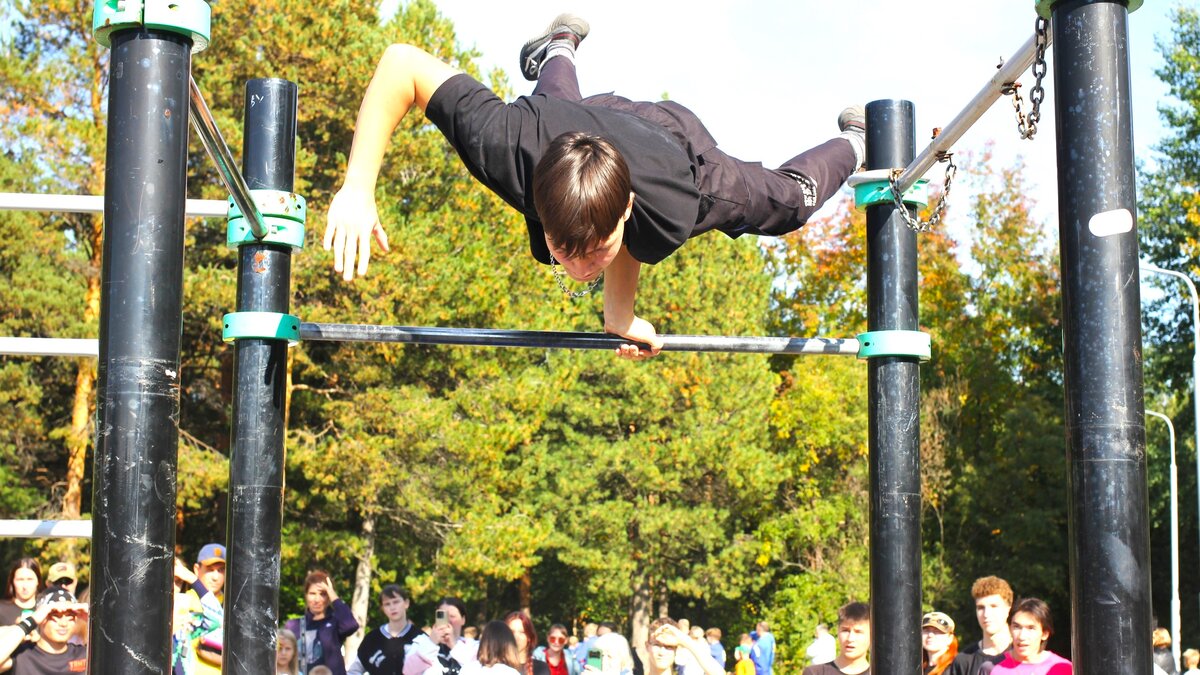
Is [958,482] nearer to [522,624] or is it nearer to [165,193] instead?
[522,624]

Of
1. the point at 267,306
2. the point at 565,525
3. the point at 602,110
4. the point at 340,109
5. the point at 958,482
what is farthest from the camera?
the point at 958,482

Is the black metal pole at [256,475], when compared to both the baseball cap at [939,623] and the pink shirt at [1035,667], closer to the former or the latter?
the pink shirt at [1035,667]

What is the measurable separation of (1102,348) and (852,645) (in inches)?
128

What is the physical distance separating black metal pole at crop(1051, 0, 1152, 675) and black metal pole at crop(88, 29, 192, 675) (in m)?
1.64

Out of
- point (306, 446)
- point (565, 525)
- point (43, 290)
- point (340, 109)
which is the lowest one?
point (565, 525)

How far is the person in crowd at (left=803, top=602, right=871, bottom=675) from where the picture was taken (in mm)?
5188

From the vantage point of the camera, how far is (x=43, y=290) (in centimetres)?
1822

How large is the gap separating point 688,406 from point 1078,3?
23515mm

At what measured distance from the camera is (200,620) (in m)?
5.71

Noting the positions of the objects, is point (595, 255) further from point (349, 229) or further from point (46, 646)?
point (46, 646)

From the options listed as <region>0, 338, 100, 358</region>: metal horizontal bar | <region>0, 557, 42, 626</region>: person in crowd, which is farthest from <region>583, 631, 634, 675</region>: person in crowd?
<region>0, 338, 100, 358</region>: metal horizontal bar

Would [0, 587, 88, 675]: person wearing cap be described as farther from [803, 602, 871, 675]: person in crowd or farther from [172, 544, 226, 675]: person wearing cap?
[803, 602, 871, 675]: person in crowd

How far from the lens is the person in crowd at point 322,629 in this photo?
6992 millimetres

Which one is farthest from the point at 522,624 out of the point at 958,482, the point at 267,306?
the point at 958,482
